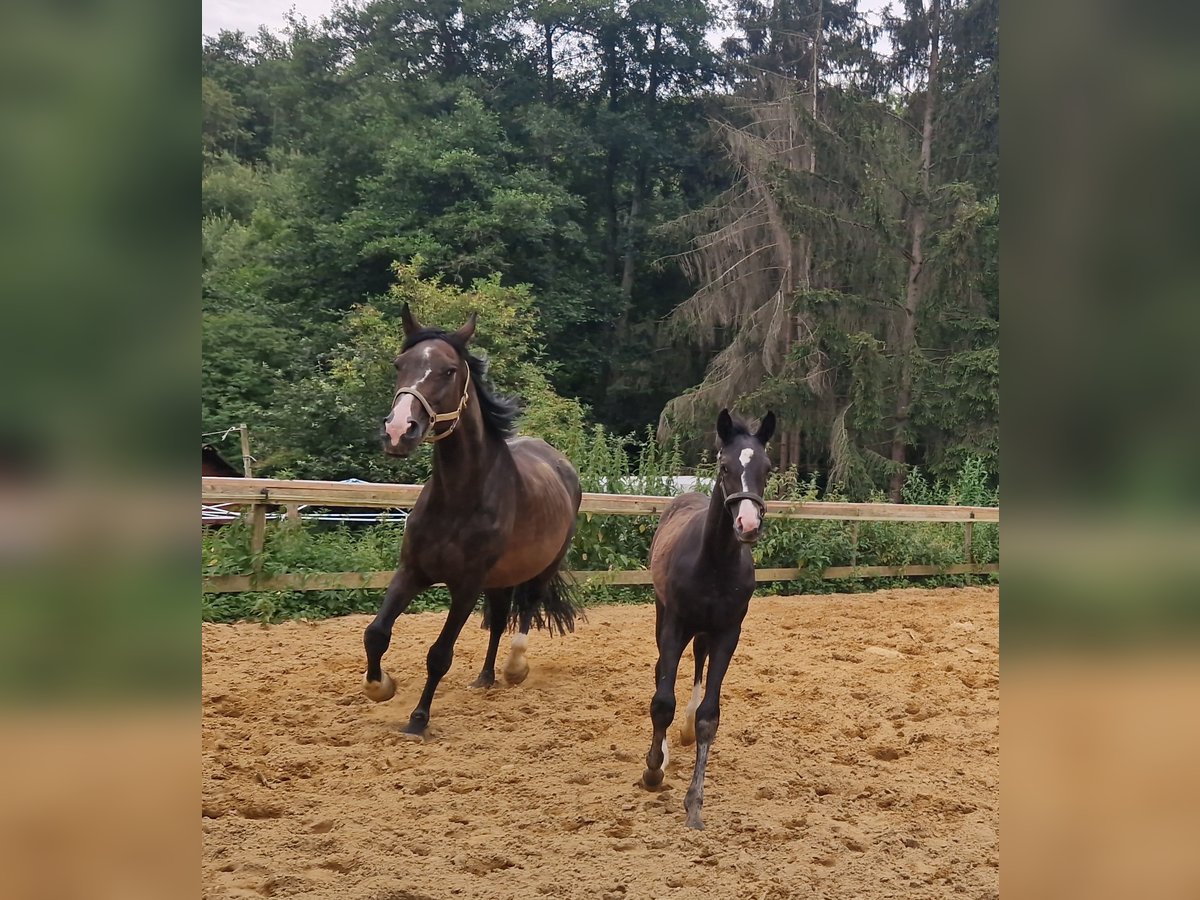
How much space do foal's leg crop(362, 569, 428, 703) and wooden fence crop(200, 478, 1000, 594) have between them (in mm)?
1855

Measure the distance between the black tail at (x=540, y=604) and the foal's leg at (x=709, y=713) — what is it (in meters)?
2.19

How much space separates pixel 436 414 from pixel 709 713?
1.74 m

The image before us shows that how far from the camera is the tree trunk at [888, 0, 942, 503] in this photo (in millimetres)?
15766

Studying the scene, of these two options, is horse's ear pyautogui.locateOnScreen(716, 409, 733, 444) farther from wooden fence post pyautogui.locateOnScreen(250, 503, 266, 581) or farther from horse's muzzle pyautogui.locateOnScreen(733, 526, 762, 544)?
wooden fence post pyautogui.locateOnScreen(250, 503, 266, 581)

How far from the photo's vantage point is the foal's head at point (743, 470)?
301 cm

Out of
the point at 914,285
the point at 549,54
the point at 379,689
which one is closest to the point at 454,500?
the point at 379,689

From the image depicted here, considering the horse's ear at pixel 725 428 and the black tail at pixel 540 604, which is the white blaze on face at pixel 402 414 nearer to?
the horse's ear at pixel 725 428

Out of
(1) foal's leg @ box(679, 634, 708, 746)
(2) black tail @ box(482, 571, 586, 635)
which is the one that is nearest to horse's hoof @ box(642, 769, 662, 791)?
(1) foal's leg @ box(679, 634, 708, 746)

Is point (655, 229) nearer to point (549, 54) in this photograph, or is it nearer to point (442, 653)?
point (549, 54)

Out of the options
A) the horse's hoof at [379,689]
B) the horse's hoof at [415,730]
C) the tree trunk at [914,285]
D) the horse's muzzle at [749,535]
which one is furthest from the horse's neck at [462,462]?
the tree trunk at [914,285]

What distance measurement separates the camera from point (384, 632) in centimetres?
403
